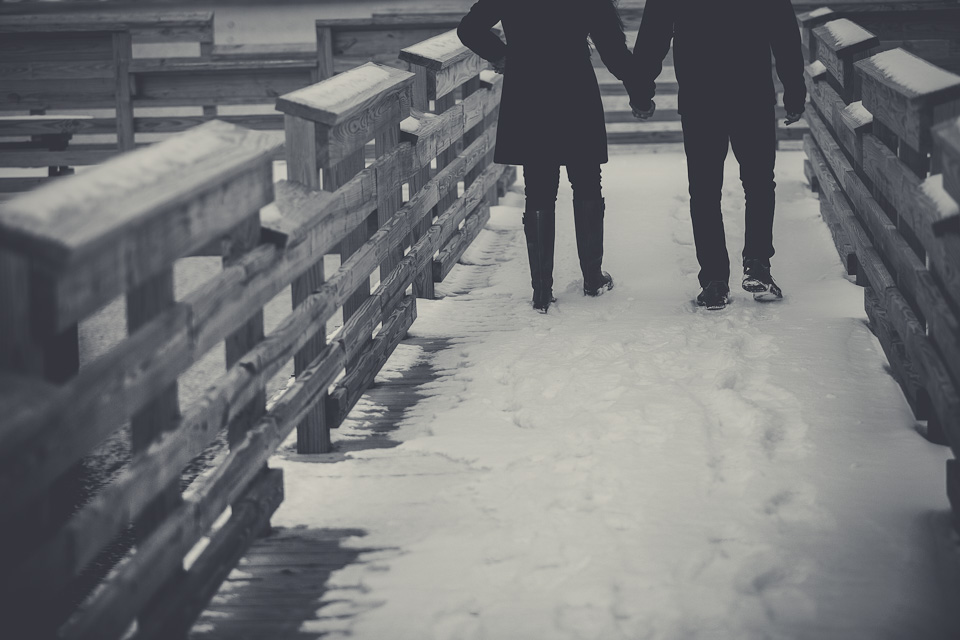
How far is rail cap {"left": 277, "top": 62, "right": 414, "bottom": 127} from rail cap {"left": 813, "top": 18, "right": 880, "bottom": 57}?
2464 mm

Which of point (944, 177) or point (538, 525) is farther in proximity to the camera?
point (538, 525)

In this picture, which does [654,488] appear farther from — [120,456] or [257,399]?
[120,456]

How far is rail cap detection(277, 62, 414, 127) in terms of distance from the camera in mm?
3859

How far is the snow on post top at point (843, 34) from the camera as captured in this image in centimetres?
616

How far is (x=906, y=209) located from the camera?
4117 mm

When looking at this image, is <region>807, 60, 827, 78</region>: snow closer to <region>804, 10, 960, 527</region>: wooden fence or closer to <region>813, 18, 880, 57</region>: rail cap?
<region>813, 18, 880, 57</region>: rail cap

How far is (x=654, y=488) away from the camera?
368cm

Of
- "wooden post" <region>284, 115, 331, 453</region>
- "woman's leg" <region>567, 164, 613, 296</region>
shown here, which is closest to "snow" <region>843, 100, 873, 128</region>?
"woman's leg" <region>567, 164, 613, 296</region>

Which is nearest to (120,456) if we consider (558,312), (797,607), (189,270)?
(558,312)

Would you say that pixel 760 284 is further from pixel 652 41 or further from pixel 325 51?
pixel 325 51

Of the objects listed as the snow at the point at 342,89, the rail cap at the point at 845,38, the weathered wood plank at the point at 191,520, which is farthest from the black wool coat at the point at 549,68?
the weathered wood plank at the point at 191,520

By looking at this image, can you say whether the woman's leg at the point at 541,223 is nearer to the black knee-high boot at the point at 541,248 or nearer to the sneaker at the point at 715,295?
the black knee-high boot at the point at 541,248

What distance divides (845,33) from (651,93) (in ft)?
5.01

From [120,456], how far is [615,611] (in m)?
3.59
